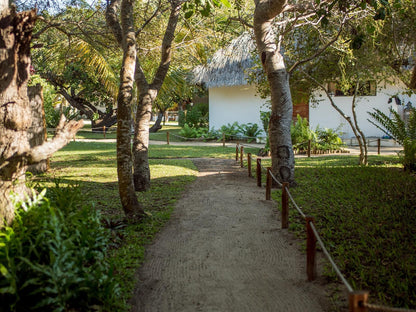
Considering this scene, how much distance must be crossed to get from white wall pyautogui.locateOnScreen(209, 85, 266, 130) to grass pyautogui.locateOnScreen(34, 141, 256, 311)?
4.40 meters

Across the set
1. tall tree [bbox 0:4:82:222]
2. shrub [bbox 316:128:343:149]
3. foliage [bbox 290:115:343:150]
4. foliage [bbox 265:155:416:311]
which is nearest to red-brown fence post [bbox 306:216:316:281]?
foliage [bbox 265:155:416:311]

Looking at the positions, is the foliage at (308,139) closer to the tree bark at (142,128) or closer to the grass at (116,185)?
the grass at (116,185)

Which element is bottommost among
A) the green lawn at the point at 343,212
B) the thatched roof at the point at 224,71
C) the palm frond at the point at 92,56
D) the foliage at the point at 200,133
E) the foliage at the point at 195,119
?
the green lawn at the point at 343,212

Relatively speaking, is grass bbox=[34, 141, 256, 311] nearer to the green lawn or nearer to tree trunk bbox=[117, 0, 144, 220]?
the green lawn

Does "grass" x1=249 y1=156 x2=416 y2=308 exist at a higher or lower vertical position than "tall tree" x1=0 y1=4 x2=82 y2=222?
lower

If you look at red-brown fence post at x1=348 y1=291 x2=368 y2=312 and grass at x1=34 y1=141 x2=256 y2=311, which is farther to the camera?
grass at x1=34 y1=141 x2=256 y2=311

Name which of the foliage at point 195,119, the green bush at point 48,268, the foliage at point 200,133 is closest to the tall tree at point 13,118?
the green bush at point 48,268

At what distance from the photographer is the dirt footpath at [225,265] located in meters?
3.93

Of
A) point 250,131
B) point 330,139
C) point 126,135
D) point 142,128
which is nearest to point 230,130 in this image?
point 250,131

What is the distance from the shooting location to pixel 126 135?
6.27 m

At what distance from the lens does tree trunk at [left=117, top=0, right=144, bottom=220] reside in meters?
6.27

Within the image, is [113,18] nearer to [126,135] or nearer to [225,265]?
[126,135]

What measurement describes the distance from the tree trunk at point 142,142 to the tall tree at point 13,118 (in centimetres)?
476

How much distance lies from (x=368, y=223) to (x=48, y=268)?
4.46 m
